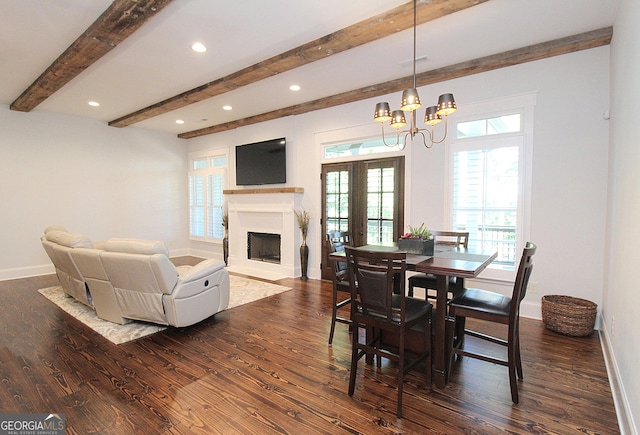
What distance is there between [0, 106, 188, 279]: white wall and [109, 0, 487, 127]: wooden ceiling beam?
3078mm

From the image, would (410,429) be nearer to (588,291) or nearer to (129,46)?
(588,291)

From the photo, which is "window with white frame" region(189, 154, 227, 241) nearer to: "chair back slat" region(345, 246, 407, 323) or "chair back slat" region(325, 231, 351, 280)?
"chair back slat" region(325, 231, 351, 280)

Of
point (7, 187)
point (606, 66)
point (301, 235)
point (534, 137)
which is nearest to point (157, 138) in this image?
point (7, 187)

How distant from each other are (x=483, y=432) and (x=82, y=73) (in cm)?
578

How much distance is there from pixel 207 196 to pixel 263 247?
2252 millimetres

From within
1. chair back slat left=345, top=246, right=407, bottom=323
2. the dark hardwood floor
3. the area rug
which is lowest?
the dark hardwood floor

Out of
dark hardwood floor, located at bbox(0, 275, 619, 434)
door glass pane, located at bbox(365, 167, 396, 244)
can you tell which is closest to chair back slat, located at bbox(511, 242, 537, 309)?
dark hardwood floor, located at bbox(0, 275, 619, 434)

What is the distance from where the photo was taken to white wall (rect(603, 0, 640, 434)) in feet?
6.20

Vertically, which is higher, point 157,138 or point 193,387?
point 157,138

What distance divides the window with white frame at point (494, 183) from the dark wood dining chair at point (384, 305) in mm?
2035

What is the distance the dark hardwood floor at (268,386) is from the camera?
2018 mm

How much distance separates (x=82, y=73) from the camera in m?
4.37

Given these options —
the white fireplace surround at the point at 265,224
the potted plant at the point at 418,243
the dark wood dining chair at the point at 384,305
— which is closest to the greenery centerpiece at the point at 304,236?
the white fireplace surround at the point at 265,224

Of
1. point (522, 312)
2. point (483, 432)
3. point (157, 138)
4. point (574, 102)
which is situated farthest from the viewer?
point (157, 138)
